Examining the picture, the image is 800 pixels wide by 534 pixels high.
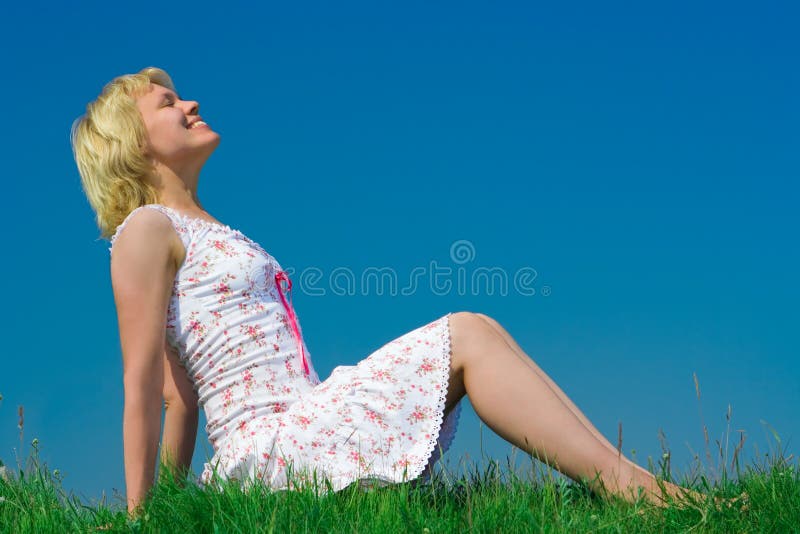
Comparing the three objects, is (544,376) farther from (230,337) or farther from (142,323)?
(142,323)

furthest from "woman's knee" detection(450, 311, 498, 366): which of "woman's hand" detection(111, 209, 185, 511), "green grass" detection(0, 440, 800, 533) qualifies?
"woman's hand" detection(111, 209, 185, 511)

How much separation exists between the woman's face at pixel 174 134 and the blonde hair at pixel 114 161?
0.05 m

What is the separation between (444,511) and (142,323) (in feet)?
4.72

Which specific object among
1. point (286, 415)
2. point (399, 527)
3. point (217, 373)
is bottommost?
point (399, 527)

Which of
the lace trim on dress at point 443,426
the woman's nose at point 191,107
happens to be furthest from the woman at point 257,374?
the woman's nose at point 191,107

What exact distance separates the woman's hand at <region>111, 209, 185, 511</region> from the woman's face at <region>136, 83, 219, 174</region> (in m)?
0.50

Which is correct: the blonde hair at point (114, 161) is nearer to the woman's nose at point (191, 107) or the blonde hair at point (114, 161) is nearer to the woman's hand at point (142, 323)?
the woman's nose at point (191, 107)

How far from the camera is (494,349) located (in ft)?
11.7

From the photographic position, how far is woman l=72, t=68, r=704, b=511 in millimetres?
3480

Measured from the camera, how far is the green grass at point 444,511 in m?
3.04

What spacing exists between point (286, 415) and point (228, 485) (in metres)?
0.46

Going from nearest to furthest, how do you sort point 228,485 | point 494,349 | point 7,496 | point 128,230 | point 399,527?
point 399,527 → point 228,485 → point 494,349 → point 128,230 → point 7,496

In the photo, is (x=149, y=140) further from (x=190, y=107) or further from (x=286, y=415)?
(x=286, y=415)

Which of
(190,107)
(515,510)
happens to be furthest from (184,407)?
(515,510)
